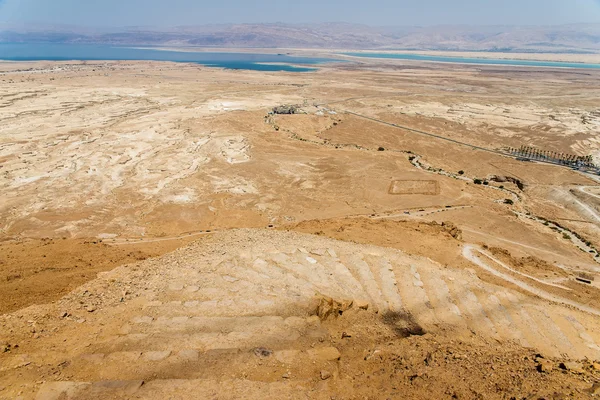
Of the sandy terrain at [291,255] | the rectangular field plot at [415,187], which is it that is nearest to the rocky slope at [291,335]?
the sandy terrain at [291,255]

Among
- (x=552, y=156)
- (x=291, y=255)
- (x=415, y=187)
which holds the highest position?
(x=291, y=255)

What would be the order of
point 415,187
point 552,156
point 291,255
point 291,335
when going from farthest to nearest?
point 552,156 → point 415,187 → point 291,255 → point 291,335

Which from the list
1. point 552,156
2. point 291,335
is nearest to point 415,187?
point 552,156

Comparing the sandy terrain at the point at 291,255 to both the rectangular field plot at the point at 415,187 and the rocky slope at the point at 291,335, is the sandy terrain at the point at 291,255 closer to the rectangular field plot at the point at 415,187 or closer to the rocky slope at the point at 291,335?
the rocky slope at the point at 291,335

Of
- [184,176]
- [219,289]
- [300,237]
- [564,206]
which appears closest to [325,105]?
[184,176]

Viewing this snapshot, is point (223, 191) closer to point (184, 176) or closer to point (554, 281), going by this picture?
point (184, 176)

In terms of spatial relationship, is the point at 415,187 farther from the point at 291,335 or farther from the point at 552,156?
the point at 291,335

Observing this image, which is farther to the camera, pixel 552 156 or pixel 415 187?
pixel 552 156
